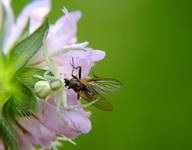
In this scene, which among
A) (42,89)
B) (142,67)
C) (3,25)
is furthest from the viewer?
(142,67)

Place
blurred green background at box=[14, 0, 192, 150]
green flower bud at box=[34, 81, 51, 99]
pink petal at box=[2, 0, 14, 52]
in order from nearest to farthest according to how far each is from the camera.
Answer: green flower bud at box=[34, 81, 51, 99] → pink petal at box=[2, 0, 14, 52] → blurred green background at box=[14, 0, 192, 150]

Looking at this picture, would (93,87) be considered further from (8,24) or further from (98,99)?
(8,24)

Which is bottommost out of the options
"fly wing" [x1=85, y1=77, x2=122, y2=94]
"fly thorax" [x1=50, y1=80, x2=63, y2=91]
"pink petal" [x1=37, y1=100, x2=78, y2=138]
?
"pink petal" [x1=37, y1=100, x2=78, y2=138]

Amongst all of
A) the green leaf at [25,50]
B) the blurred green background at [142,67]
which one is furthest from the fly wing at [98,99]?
the blurred green background at [142,67]

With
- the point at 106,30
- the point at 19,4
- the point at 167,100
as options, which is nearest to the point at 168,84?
the point at 167,100

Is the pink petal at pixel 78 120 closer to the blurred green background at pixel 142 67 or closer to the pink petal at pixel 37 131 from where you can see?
the pink petal at pixel 37 131

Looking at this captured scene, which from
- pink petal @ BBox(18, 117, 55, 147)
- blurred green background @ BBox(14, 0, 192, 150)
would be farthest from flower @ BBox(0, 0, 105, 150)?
blurred green background @ BBox(14, 0, 192, 150)

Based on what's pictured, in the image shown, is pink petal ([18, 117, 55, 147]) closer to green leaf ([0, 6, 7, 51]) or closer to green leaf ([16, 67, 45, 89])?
green leaf ([16, 67, 45, 89])

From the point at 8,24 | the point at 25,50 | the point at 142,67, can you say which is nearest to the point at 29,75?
the point at 25,50
